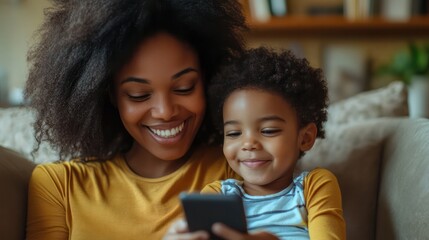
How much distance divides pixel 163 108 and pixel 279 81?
256mm

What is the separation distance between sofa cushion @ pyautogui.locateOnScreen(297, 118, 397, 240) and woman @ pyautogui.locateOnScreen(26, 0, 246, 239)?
0.32 m

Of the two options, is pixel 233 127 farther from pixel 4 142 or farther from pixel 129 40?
pixel 4 142

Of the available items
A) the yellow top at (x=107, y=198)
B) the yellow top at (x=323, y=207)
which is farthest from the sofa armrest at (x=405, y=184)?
the yellow top at (x=107, y=198)

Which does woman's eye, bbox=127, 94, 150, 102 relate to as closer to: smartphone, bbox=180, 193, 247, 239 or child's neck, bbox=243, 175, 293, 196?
child's neck, bbox=243, 175, 293, 196

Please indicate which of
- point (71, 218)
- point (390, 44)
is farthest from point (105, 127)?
point (390, 44)

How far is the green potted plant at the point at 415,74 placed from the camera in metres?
2.79

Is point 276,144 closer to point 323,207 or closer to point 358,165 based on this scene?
point 323,207

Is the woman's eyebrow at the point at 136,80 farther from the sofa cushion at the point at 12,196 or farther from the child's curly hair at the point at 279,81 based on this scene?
the sofa cushion at the point at 12,196

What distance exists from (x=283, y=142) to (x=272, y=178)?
78 millimetres

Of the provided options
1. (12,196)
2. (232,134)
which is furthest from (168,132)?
(12,196)

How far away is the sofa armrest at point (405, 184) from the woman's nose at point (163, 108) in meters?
0.52

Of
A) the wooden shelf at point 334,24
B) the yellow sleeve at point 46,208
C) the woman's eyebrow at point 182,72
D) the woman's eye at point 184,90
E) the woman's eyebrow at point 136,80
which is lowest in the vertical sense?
the yellow sleeve at point 46,208

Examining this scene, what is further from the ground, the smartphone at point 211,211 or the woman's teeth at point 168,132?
the woman's teeth at point 168,132

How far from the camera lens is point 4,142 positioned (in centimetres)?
176
